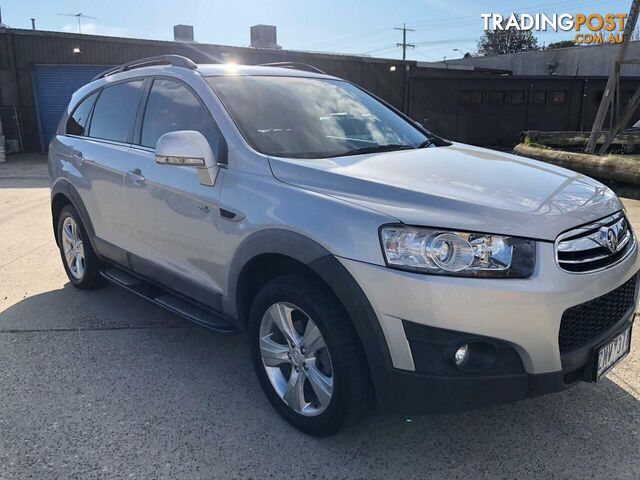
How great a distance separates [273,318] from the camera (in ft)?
9.14

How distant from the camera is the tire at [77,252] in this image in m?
4.60

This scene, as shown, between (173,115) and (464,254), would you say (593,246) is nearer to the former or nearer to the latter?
(464,254)

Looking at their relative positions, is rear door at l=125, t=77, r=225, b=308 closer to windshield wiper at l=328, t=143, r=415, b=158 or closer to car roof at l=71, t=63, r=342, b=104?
car roof at l=71, t=63, r=342, b=104

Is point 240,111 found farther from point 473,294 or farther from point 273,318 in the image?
point 473,294

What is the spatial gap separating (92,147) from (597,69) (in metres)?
34.5

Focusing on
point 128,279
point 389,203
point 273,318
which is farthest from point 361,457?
point 128,279

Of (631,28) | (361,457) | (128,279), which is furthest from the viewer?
(631,28)

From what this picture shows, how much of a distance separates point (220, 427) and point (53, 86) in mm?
20215

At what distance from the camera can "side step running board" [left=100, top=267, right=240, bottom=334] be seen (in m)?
3.15

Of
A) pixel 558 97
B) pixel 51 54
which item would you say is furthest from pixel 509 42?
pixel 51 54

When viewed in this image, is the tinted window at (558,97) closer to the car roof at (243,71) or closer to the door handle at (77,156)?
the car roof at (243,71)

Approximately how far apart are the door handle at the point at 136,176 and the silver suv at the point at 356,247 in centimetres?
4

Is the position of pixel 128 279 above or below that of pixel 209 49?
below

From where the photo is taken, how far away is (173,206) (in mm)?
3275
